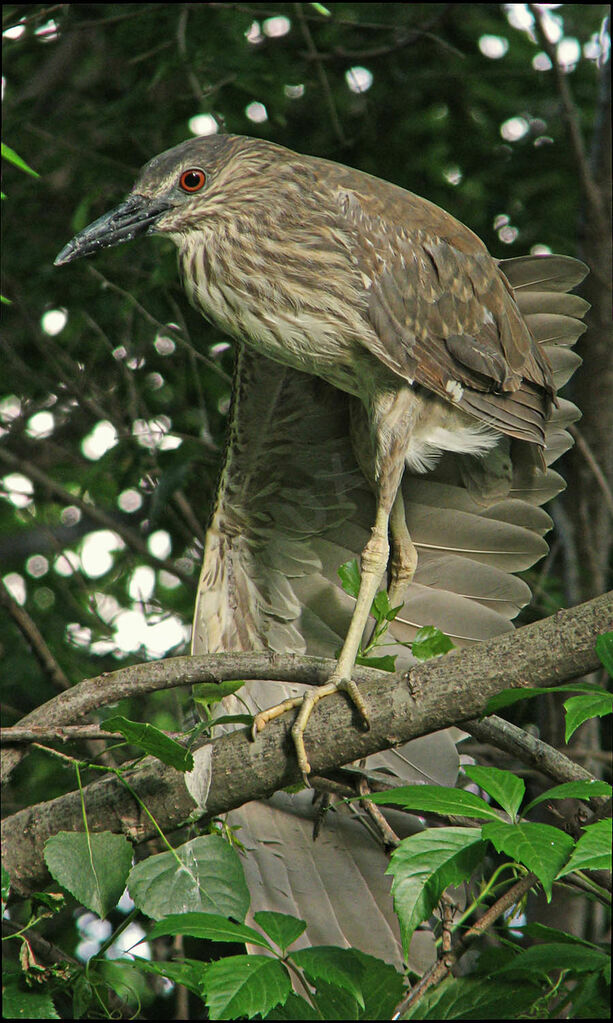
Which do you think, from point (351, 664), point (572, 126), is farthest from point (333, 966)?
point (572, 126)

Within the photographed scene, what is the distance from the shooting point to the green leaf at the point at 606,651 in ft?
4.39

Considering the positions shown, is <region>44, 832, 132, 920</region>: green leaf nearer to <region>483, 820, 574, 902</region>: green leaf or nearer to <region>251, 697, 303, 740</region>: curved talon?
<region>251, 697, 303, 740</region>: curved talon

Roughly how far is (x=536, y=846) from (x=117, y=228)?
71.6 inches

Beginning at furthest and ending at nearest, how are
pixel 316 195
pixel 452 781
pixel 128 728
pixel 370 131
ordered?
pixel 370 131
pixel 452 781
pixel 316 195
pixel 128 728

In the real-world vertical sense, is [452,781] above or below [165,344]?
below

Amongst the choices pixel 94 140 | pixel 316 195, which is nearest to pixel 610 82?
pixel 316 195

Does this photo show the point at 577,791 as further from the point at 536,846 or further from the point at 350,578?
the point at 350,578

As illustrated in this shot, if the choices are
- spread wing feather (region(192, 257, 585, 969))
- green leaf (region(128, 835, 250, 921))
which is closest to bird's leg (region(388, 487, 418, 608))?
spread wing feather (region(192, 257, 585, 969))

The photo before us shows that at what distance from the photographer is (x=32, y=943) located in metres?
1.95

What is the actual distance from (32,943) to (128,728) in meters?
0.68

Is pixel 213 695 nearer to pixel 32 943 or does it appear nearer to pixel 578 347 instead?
pixel 32 943

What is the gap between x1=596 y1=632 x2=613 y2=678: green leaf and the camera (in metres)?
1.34

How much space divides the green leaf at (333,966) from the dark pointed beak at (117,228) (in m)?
1.70

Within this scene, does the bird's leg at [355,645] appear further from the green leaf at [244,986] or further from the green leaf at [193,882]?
the green leaf at [244,986]
